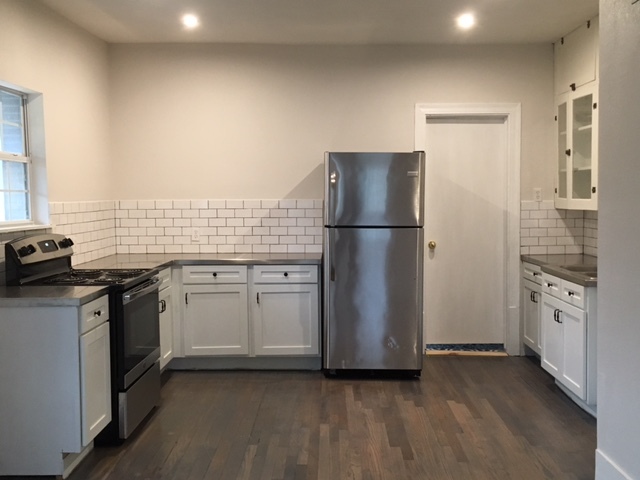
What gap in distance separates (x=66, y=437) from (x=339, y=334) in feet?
6.76

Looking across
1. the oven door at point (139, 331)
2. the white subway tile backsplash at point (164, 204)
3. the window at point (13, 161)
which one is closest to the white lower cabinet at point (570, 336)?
the oven door at point (139, 331)

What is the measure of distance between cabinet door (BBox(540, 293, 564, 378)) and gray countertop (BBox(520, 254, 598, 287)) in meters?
0.19

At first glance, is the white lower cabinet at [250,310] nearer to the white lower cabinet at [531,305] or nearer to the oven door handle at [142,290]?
the oven door handle at [142,290]

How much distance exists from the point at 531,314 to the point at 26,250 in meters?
3.65

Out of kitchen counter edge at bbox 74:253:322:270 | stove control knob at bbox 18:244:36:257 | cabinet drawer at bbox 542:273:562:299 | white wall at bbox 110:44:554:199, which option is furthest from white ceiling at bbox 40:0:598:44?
cabinet drawer at bbox 542:273:562:299

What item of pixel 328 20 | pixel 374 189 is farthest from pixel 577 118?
pixel 328 20

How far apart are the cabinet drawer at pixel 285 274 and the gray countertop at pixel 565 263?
1.69m

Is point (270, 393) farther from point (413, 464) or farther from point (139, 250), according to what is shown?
point (139, 250)

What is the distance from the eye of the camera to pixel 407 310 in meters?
4.23

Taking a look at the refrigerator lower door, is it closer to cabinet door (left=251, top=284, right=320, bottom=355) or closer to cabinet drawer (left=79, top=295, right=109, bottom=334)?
cabinet door (left=251, top=284, right=320, bottom=355)

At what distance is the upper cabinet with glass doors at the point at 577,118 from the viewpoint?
4039 mm

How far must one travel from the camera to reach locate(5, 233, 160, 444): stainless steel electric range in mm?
3074

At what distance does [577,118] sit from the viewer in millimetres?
4363

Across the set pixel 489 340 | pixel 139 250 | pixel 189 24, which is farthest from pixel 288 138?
pixel 489 340
